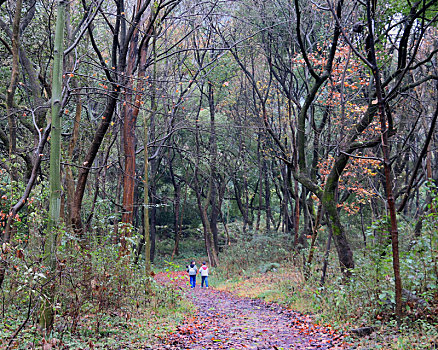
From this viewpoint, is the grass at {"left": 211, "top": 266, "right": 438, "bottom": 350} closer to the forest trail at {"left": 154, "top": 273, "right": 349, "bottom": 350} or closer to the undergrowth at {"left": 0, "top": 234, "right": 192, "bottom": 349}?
the forest trail at {"left": 154, "top": 273, "right": 349, "bottom": 350}

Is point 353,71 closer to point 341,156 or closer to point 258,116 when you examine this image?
point 341,156

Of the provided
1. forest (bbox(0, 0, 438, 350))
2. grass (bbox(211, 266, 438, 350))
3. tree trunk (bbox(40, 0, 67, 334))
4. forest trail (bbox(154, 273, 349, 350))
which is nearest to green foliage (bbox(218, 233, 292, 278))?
forest (bbox(0, 0, 438, 350))

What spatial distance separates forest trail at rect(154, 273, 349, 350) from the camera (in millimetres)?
6566

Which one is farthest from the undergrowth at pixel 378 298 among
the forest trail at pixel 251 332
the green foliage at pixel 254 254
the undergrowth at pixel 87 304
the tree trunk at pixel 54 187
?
the green foliage at pixel 254 254

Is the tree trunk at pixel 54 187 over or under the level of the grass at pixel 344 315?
over

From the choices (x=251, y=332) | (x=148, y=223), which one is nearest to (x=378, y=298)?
(x=251, y=332)

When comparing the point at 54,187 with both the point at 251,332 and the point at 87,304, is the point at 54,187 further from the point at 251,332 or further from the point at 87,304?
the point at 251,332

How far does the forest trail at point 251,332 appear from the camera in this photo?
21.5 ft

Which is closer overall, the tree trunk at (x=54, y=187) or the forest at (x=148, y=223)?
the tree trunk at (x=54, y=187)

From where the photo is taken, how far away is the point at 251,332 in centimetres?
784

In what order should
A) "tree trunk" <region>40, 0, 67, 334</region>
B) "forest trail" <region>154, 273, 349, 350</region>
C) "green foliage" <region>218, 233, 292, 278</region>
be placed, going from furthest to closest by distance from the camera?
"green foliage" <region>218, 233, 292, 278</region>
"forest trail" <region>154, 273, 349, 350</region>
"tree trunk" <region>40, 0, 67, 334</region>

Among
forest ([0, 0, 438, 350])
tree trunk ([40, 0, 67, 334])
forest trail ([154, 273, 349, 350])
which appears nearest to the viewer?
tree trunk ([40, 0, 67, 334])

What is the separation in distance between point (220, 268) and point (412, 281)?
1674 centimetres

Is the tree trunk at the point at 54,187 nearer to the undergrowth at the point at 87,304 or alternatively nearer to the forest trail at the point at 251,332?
the undergrowth at the point at 87,304
